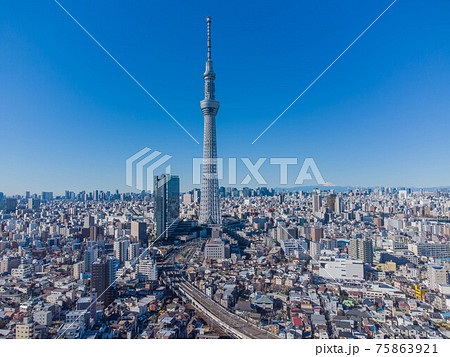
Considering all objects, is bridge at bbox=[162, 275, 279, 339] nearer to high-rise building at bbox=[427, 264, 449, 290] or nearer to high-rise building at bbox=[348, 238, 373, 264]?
high-rise building at bbox=[427, 264, 449, 290]

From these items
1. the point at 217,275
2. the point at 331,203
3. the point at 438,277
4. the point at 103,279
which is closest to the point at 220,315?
the point at 217,275

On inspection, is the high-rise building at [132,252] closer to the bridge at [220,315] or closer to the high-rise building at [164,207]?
the bridge at [220,315]

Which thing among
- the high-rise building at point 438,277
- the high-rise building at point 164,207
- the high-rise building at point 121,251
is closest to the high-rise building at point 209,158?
the high-rise building at point 164,207

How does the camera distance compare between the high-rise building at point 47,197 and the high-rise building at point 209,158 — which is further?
the high-rise building at point 47,197

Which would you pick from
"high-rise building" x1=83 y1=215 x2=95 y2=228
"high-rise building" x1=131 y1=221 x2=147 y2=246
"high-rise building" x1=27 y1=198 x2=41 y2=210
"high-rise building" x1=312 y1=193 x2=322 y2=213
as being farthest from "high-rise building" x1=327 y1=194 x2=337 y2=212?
"high-rise building" x1=27 y1=198 x2=41 y2=210

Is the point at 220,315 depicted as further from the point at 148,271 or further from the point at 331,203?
the point at 331,203
